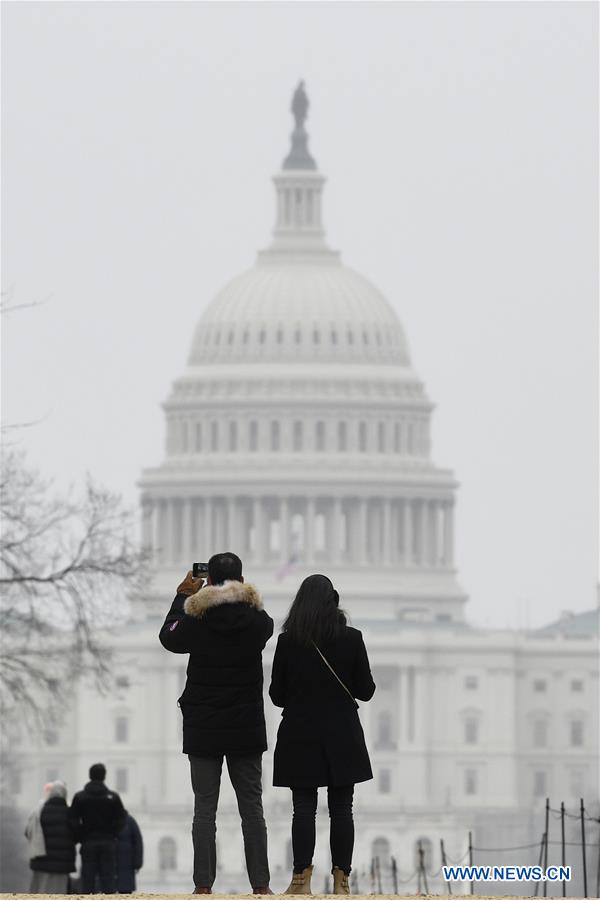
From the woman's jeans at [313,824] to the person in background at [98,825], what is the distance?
847cm

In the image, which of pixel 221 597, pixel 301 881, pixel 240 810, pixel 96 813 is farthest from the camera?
pixel 96 813

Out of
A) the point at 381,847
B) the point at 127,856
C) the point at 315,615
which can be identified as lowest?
the point at 127,856

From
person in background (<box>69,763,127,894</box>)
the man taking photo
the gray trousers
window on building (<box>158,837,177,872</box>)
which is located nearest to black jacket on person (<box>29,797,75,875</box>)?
person in background (<box>69,763,127,894</box>)

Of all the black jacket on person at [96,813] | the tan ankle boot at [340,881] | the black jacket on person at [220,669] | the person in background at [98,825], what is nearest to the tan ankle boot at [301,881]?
the tan ankle boot at [340,881]

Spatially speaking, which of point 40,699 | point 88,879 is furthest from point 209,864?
point 40,699

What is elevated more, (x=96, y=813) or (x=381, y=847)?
(x=381, y=847)

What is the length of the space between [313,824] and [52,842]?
32.5ft

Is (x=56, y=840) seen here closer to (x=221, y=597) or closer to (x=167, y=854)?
(x=221, y=597)

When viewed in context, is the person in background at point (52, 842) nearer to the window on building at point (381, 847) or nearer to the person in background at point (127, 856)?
the person in background at point (127, 856)

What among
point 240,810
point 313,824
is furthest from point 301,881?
point 240,810

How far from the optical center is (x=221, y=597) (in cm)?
3300

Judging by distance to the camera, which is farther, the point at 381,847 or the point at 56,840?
the point at 381,847

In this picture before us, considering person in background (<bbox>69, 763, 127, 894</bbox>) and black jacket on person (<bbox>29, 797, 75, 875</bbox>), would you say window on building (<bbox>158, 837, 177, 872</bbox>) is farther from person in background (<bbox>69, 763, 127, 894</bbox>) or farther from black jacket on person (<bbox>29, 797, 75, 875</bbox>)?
person in background (<bbox>69, 763, 127, 894</bbox>)

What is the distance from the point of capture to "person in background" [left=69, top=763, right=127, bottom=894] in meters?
41.8
